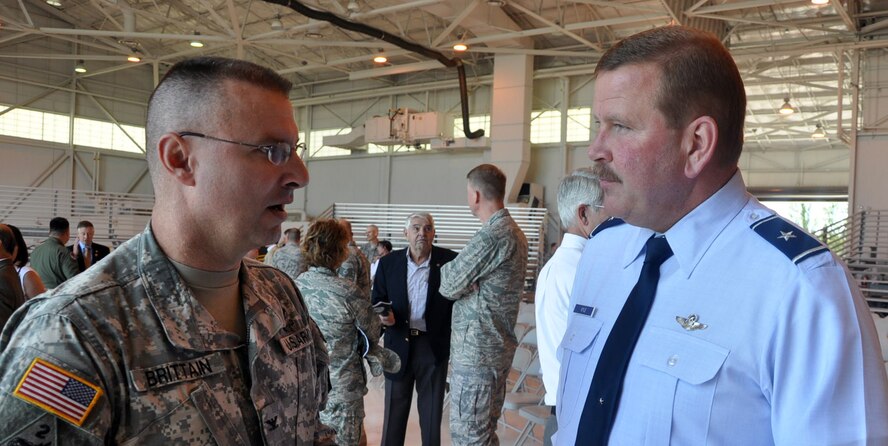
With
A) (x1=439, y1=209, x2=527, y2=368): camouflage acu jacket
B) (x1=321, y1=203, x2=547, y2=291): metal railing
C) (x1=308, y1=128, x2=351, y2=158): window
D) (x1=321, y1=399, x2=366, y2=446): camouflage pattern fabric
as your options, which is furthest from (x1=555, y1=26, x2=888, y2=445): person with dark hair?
(x1=308, y1=128, x2=351, y2=158): window

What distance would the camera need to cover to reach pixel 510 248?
145 inches

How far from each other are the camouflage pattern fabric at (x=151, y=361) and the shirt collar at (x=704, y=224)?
0.84 metres

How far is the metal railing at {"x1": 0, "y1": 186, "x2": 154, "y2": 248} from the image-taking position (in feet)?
53.1

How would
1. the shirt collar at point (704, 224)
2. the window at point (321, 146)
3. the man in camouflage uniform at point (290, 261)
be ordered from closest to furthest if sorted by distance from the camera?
the shirt collar at point (704, 224), the man in camouflage uniform at point (290, 261), the window at point (321, 146)

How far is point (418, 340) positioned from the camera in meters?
4.20

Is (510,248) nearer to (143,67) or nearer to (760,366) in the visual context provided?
(760,366)

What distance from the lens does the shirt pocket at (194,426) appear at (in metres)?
1.18

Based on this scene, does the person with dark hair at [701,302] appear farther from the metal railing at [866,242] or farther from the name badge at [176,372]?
the metal railing at [866,242]

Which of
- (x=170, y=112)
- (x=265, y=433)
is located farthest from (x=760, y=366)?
(x=170, y=112)

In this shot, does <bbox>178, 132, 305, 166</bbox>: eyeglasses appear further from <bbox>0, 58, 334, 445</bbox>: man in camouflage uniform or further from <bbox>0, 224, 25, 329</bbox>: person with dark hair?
<bbox>0, 224, 25, 329</bbox>: person with dark hair

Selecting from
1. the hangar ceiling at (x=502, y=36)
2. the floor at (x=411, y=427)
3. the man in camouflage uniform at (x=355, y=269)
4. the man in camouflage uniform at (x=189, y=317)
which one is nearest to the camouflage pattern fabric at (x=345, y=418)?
the floor at (x=411, y=427)

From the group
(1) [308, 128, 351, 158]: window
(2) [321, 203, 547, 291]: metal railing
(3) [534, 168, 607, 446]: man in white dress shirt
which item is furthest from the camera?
(1) [308, 128, 351, 158]: window

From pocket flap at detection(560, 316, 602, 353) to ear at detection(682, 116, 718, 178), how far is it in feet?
1.34

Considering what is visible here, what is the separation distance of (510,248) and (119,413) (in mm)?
2684
